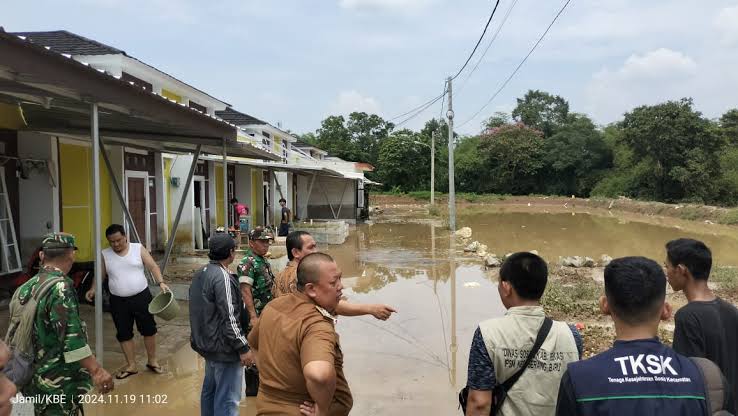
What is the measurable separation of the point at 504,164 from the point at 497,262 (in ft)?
124

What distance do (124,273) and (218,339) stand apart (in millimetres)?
1705

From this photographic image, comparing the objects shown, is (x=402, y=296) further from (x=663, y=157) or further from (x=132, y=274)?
(x=663, y=157)

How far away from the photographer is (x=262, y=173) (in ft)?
61.7

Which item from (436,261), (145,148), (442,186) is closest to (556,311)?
(436,261)

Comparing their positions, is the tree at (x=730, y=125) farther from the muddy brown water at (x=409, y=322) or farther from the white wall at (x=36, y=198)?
the white wall at (x=36, y=198)

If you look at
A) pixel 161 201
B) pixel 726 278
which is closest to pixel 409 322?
pixel 161 201

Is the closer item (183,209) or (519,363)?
(519,363)

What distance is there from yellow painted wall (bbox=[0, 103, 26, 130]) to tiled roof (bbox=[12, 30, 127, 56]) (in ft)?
13.3

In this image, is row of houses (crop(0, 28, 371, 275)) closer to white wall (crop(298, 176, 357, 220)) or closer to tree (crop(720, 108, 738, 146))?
white wall (crop(298, 176, 357, 220))

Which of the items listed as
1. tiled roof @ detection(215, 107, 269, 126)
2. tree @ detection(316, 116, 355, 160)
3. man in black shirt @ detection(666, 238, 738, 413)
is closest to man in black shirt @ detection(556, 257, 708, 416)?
man in black shirt @ detection(666, 238, 738, 413)

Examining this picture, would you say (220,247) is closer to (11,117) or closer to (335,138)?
(11,117)

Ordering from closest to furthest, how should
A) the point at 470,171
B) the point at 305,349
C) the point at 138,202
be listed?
the point at 305,349, the point at 138,202, the point at 470,171

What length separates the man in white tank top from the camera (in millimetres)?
4586

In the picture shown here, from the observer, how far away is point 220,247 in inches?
142
